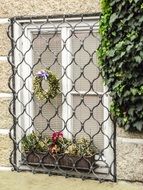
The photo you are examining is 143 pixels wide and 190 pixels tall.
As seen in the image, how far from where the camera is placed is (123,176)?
328 cm

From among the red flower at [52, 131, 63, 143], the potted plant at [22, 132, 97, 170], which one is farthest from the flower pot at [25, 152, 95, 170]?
the red flower at [52, 131, 63, 143]

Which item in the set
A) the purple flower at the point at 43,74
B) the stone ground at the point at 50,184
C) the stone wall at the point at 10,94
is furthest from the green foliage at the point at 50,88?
the stone ground at the point at 50,184

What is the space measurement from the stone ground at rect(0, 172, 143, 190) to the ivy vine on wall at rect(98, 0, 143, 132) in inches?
16.0

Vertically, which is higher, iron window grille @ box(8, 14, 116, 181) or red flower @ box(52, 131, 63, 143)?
iron window grille @ box(8, 14, 116, 181)

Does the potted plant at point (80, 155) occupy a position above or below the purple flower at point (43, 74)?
below

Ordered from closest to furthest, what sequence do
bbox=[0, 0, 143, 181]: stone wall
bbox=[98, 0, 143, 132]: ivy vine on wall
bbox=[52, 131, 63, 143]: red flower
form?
bbox=[98, 0, 143, 132]: ivy vine on wall
bbox=[0, 0, 143, 181]: stone wall
bbox=[52, 131, 63, 143]: red flower

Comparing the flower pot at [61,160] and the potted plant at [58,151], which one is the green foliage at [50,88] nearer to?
the potted plant at [58,151]

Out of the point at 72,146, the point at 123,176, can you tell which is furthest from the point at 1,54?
the point at 123,176

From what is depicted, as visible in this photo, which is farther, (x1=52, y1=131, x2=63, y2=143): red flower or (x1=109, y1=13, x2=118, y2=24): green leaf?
(x1=52, y1=131, x2=63, y2=143): red flower

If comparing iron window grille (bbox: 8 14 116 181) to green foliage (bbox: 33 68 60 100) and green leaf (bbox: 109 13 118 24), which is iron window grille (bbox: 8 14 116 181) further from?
green leaf (bbox: 109 13 118 24)

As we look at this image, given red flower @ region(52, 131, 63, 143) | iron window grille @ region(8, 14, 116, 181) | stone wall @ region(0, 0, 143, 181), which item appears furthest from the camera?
red flower @ region(52, 131, 63, 143)

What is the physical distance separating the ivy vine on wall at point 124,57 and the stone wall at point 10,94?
0.13 metres

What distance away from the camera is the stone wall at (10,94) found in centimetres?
321

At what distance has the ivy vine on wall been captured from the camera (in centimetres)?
301
